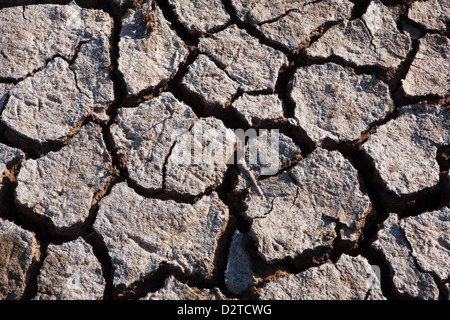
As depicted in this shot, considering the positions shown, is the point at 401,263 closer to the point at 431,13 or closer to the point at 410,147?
the point at 410,147

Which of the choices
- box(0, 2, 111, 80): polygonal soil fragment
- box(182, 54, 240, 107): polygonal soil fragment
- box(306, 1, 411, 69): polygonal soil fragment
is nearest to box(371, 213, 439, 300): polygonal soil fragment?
box(306, 1, 411, 69): polygonal soil fragment

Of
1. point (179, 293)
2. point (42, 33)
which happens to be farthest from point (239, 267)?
point (42, 33)

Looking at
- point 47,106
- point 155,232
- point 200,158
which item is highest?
point 47,106

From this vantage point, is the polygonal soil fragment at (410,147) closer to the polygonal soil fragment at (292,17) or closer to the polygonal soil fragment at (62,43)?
the polygonal soil fragment at (292,17)

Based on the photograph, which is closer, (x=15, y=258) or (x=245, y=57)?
(x=15, y=258)

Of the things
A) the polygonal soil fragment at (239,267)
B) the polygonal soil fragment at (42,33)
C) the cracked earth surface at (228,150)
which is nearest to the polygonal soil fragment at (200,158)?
the cracked earth surface at (228,150)

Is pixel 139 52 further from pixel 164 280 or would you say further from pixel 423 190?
pixel 423 190

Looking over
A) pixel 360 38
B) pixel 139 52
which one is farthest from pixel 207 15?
pixel 360 38
